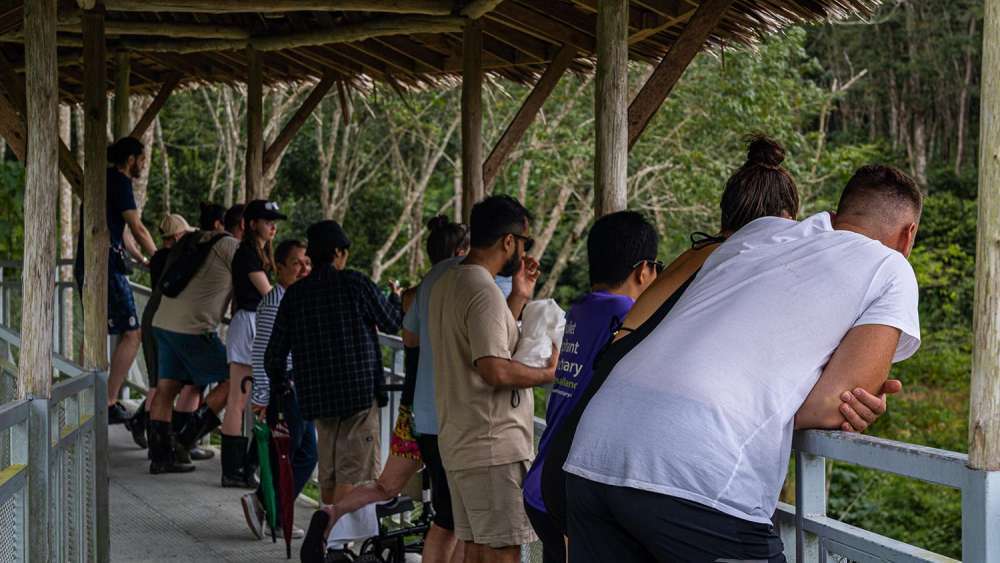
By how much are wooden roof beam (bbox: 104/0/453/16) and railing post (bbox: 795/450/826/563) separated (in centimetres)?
438

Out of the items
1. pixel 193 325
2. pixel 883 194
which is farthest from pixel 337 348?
pixel 883 194

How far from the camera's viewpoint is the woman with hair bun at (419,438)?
454 centimetres

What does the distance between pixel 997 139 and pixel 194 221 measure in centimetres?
2083

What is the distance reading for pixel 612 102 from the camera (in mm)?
4719

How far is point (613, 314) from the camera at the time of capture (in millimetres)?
3207

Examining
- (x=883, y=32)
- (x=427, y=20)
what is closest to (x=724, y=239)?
(x=427, y=20)

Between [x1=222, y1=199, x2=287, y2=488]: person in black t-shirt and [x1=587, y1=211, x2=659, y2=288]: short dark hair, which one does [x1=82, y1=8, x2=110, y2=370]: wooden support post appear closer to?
[x1=222, y1=199, x2=287, y2=488]: person in black t-shirt

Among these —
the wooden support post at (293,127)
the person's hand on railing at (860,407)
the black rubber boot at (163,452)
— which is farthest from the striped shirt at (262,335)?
the person's hand on railing at (860,407)

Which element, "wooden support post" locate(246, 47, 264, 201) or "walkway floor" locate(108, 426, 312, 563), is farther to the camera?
"wooden support post" locate(246, 47, 264, 201)

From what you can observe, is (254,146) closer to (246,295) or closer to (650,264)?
(246,295)

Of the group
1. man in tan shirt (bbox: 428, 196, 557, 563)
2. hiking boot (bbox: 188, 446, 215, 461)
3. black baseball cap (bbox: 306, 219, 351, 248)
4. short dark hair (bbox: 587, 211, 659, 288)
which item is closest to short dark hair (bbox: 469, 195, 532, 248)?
man in tan shirt (bbox: 428, 196, 557, 563)

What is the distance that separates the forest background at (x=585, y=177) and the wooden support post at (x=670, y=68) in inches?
305

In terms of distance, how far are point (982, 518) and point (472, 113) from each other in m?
4.90

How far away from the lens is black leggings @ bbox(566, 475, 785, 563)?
218cm
